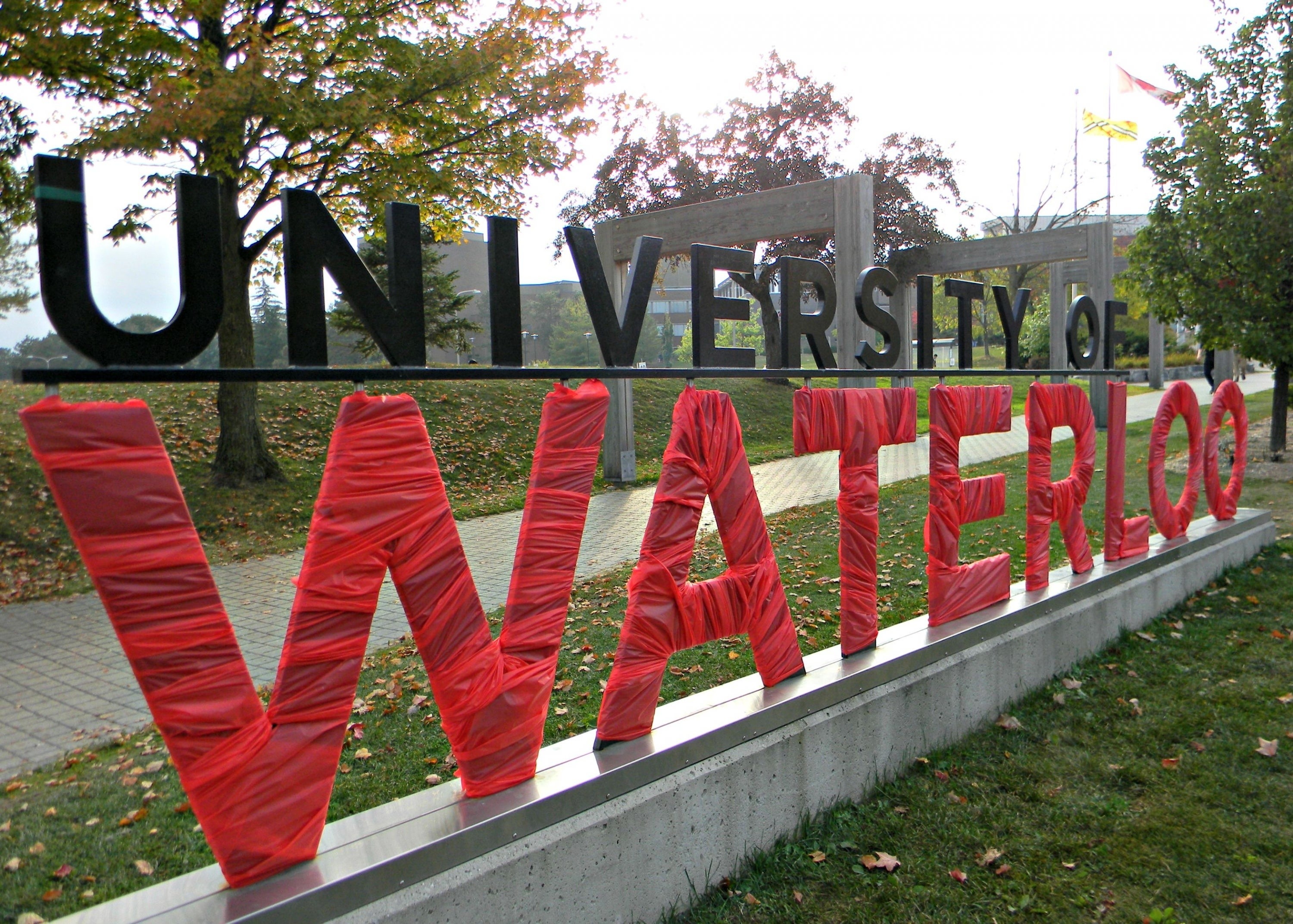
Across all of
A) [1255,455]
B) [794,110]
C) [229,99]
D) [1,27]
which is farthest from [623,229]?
[794,110]

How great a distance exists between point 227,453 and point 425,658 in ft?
35.1

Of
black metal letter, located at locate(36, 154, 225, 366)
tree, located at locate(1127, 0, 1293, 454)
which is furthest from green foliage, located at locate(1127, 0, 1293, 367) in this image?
black metal letter, located at locate(36, 154, 225, 366)

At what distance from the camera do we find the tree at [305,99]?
948cm

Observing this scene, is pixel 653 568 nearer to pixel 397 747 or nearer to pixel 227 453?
pixel 397 747

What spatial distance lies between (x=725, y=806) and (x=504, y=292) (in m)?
1.93

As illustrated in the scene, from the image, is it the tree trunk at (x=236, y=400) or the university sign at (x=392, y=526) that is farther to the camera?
the tree trunk at (x=236, y=400)

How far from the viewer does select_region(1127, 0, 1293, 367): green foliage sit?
11992mm

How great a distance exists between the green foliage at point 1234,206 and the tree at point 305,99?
28.6ft

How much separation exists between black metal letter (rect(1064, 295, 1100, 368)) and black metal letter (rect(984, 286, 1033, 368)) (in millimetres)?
566

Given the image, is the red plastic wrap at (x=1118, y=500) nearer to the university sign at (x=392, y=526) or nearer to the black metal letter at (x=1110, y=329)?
the black metal letter at (x=1110, y=329)

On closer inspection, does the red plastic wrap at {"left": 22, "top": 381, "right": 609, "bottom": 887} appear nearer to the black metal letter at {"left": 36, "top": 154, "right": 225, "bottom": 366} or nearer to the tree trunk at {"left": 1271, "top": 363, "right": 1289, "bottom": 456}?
the black metal letter at {"left": 36, "top": 154, "right": 225, "bottom": 366}

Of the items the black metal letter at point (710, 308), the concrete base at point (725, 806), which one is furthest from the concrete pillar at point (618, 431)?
the black metal letter at point (710, 308)

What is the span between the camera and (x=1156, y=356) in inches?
1136

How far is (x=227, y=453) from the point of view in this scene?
12.0 m
